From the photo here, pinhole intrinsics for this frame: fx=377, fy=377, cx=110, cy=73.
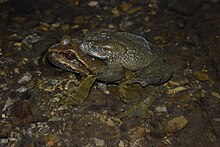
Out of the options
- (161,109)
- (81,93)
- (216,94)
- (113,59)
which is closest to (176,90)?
(161,109)

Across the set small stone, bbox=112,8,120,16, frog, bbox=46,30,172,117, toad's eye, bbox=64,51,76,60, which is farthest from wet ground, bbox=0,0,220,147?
toad's eye, bbox=64,51,76,60

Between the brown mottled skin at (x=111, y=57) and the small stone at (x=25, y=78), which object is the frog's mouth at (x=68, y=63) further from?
the small stone at (x=25, y=78)

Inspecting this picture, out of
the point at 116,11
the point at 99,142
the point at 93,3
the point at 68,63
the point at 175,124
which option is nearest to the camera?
Answer: the point at 99,142

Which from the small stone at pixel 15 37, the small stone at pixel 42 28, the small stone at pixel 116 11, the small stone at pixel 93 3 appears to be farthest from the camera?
the small stone at pixel 93 3

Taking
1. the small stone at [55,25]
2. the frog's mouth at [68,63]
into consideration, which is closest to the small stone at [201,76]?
the frog's mouth at [68,63]

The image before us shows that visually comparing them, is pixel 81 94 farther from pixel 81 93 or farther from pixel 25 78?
pixel 25 78

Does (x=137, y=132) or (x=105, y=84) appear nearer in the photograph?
(x=137, y=132)

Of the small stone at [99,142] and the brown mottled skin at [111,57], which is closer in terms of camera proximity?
the small stone at [99,142]
